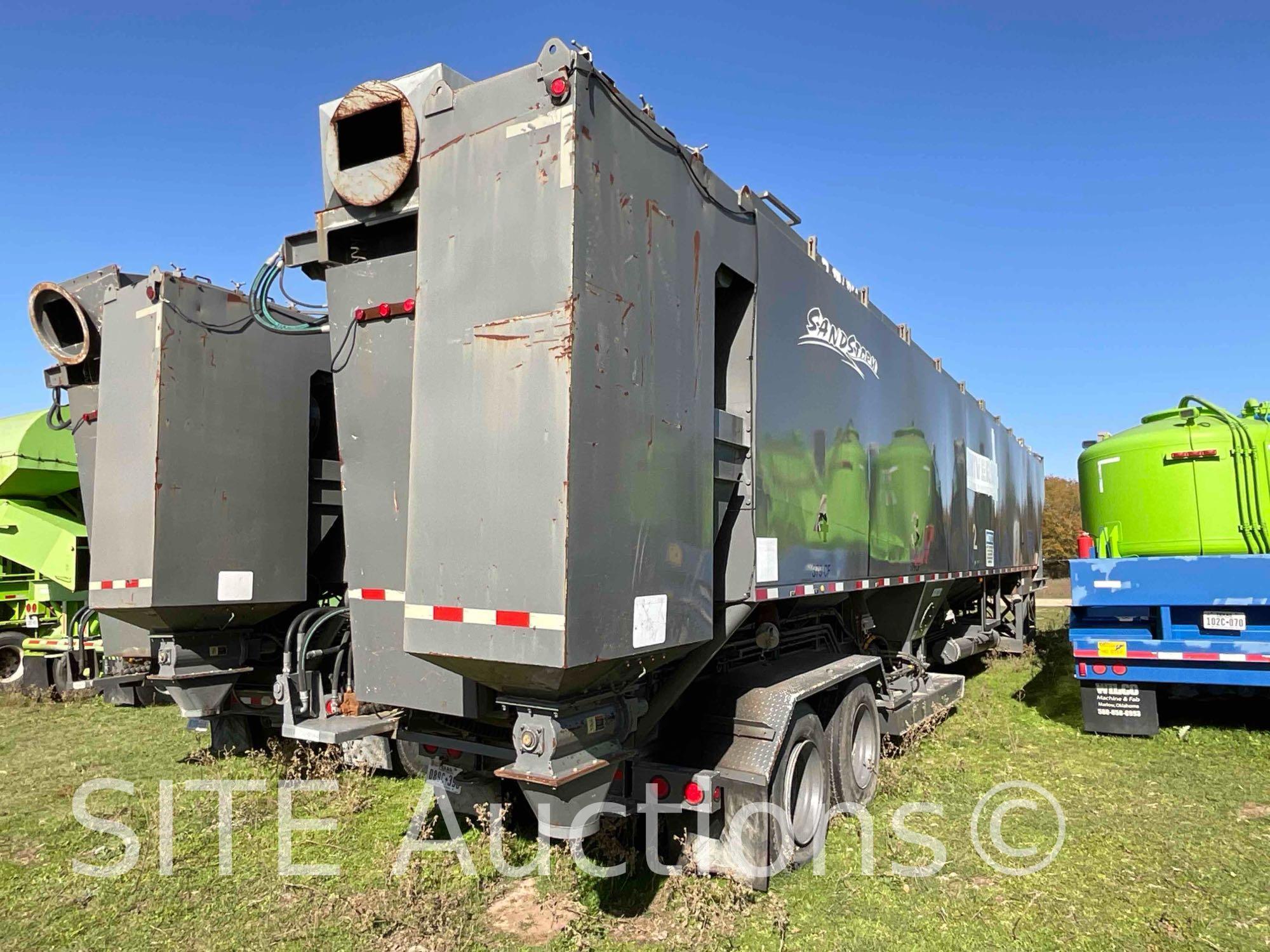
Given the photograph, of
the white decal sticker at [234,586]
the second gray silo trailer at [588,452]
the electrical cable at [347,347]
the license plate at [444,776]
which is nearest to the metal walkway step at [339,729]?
the second gray silo trailer at [588,452]

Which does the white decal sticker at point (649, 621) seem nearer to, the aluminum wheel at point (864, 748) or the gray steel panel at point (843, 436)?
the gray steel panel at point (843, 436)

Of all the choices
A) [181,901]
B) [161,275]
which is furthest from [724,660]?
[161,275]

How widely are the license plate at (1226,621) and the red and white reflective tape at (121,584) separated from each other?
8422 millimetres

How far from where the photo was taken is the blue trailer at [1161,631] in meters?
7.34

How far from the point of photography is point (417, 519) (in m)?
3.56

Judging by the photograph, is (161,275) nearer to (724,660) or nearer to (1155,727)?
(724,660)

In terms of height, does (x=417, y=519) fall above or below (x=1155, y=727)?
above

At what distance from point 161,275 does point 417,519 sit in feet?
12.4

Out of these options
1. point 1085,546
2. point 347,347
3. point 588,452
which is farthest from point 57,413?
point 1085,546

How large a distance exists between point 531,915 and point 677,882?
0.78 m

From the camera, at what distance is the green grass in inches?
164

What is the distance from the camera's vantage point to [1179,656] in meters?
7.56

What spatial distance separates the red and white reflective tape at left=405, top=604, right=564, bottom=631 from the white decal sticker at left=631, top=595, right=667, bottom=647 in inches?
19.2

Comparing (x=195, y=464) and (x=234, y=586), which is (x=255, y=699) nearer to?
(x=234, y=586)
